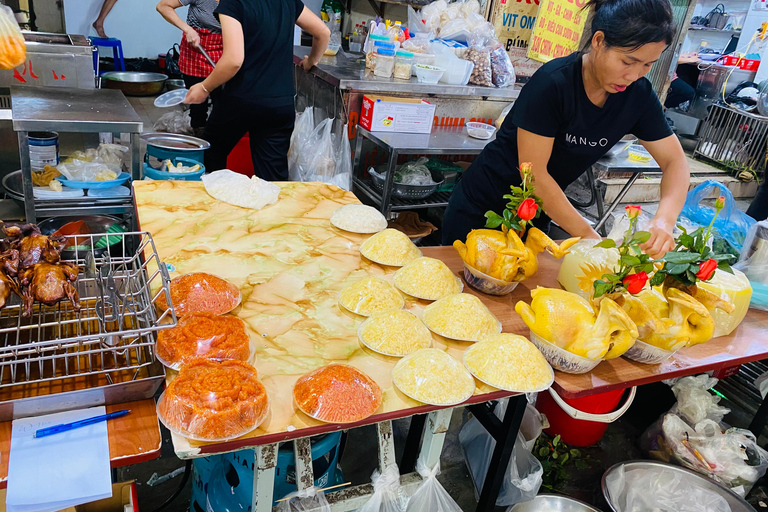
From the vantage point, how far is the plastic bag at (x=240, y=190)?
2037 millimetres

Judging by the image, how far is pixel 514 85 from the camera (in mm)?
4148

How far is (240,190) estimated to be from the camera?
81.4 inches

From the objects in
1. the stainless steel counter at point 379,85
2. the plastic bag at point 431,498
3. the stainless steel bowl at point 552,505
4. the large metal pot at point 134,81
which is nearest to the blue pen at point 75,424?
the plastic bag at point 431,498

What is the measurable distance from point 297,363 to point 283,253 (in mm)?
555

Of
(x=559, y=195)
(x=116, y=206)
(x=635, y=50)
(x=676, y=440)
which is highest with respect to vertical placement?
(x=635, y=50)

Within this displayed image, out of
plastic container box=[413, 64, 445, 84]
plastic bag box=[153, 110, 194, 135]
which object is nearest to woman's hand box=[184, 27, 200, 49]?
plastic bag box=[153, 110, 194, 135]

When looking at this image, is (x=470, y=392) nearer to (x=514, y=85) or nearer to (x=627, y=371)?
(x=627, y=371)

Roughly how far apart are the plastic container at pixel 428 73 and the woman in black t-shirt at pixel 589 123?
1.59m

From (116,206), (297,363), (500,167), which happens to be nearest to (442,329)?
(297,363)

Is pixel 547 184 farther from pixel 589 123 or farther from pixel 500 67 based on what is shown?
pixel 500 67

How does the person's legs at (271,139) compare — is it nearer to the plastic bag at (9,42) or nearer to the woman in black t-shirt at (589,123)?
the woman in black t-shirt at (589,123)

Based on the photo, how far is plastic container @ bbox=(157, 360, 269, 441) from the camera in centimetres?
104

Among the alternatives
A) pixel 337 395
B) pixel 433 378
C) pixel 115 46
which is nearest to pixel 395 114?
pixel 433 378

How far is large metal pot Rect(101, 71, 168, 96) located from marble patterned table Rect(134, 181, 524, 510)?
550 cm
